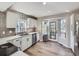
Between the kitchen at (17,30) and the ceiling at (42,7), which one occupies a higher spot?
the ceiling at (42,7)

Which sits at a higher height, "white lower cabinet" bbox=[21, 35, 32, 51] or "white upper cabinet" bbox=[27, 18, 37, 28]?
"white upper cabinet" bbox=[27, 18, 37, 28]

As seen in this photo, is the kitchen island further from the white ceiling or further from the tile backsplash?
the white ceiling

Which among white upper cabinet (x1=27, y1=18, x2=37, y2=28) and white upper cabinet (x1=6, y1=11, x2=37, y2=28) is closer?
white upper cabinet (x1=6, y1=11, x2=37, y2=28)

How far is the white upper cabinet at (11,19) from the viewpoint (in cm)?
174

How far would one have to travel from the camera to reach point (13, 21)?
179 cm

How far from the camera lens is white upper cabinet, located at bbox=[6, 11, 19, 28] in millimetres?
1736

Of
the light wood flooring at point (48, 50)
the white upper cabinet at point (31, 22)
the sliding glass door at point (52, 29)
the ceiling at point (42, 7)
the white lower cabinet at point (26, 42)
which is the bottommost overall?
the light wood flooring at point (48, 50)

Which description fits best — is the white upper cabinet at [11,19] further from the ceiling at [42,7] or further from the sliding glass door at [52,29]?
the sliding glass door at [52,29]

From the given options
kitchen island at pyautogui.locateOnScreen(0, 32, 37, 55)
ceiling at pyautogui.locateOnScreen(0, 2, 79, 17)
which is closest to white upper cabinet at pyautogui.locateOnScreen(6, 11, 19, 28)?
ceiling at pyautogui.locateOnScreen(0, 2, 79, 17)

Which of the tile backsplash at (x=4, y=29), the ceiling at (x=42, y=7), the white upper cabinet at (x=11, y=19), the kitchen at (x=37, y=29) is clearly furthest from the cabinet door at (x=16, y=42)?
the ceiling at (x=42, y=7)

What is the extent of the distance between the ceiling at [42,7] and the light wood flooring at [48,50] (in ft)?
2.01

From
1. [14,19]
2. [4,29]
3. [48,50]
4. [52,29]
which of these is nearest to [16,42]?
[4,29]

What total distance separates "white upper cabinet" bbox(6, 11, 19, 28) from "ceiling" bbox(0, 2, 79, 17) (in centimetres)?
12

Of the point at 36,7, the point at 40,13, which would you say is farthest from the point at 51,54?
the point at 36,7
